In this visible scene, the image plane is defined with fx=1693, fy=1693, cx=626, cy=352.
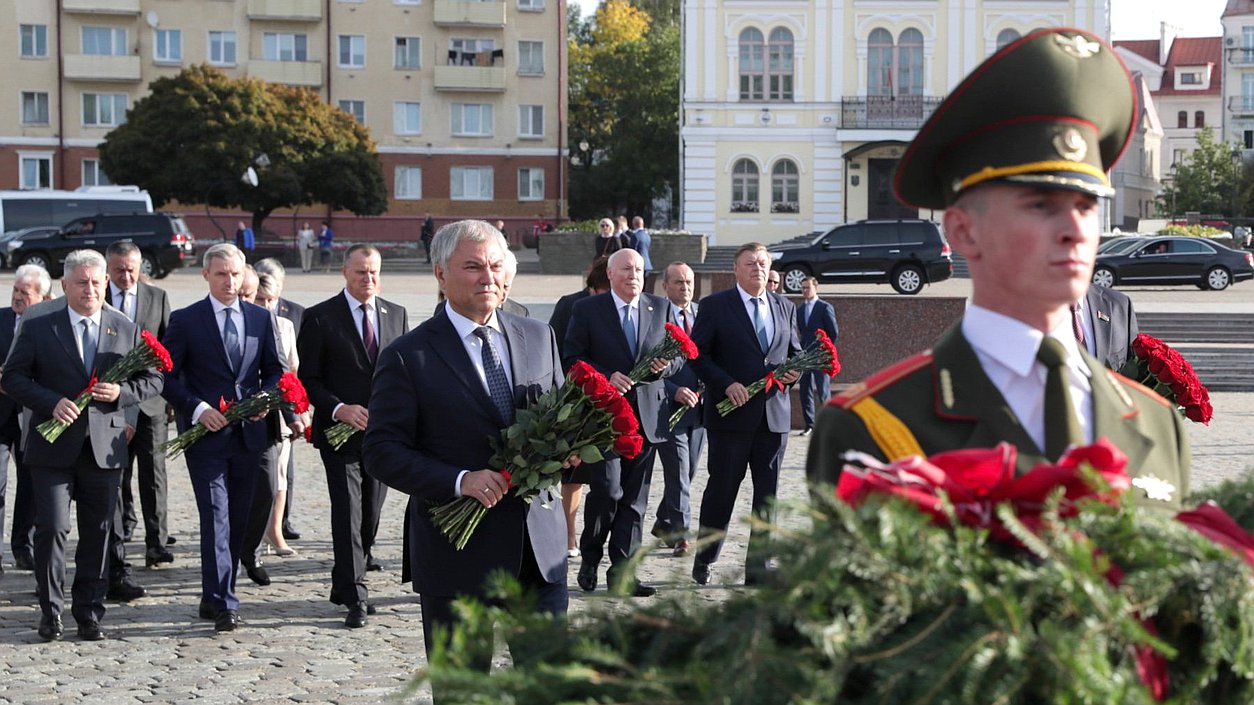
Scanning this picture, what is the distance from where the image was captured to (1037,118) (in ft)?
8.39

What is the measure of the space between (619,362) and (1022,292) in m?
7.71

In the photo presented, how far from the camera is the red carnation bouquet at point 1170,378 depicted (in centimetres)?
866

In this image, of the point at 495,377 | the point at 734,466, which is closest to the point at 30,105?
the point at 734,466

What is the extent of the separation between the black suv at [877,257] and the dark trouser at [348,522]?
28.2 meters

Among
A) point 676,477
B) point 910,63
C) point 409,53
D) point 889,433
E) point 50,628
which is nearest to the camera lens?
point 889,433

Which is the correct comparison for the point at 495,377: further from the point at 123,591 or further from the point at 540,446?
the point at 123,591

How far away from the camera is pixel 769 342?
10.4 metres

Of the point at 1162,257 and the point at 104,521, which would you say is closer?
the point at 104,521

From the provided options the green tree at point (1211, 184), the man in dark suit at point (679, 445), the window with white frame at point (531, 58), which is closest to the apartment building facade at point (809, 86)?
the window with white frame at point (531, 58)

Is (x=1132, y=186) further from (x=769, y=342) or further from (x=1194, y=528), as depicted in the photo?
(x=1194, y=528)

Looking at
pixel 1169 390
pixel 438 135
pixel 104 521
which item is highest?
pixel 438 135

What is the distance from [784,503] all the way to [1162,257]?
1538 inches

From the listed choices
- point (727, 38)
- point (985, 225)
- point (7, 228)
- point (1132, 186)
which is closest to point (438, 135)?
point (727, 38)

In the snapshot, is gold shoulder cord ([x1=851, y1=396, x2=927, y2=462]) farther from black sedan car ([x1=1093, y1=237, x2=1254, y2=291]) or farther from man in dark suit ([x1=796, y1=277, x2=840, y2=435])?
black sedan car ([x1=1093, y1=237, x2=1254, y2=291])
